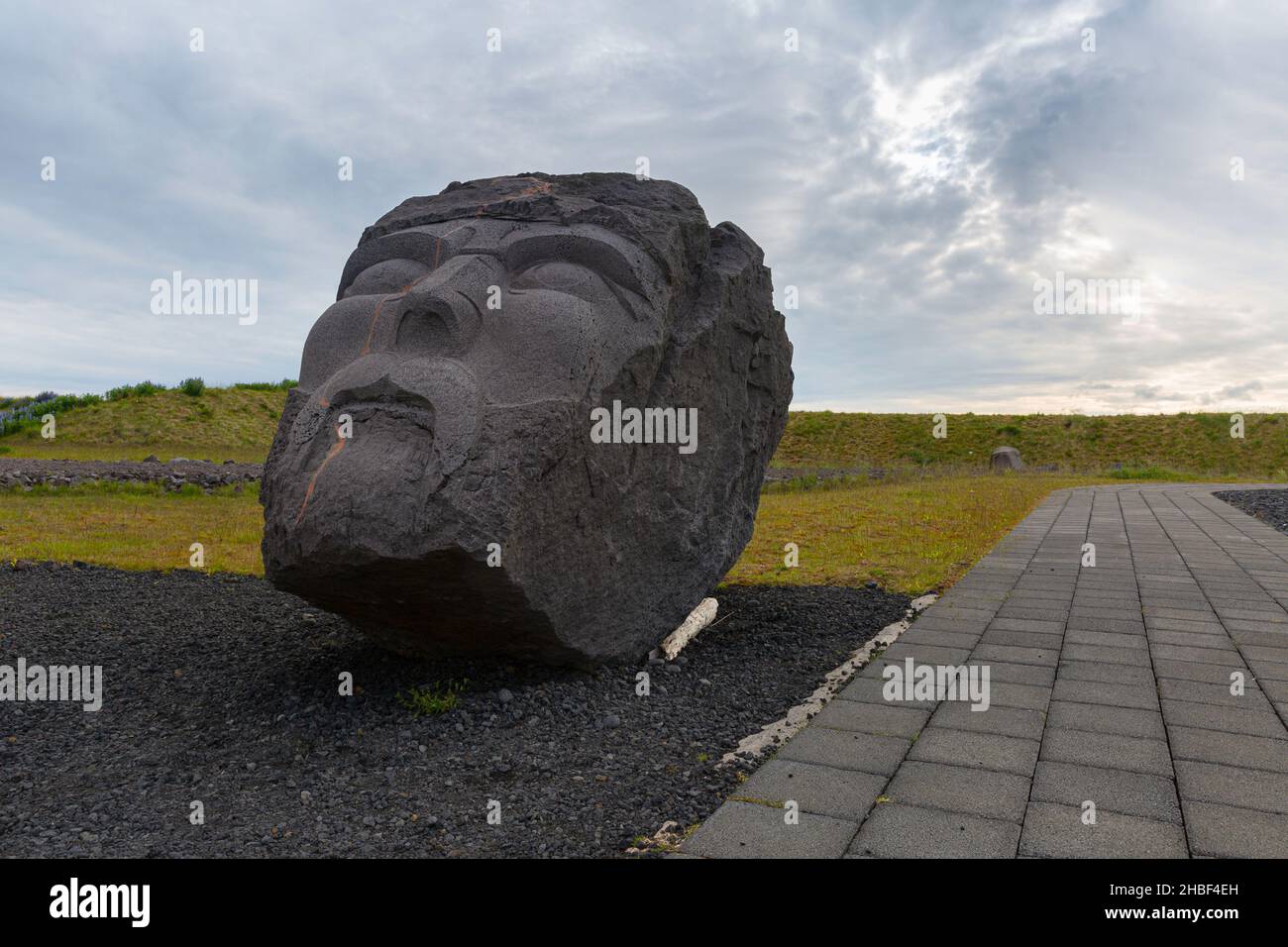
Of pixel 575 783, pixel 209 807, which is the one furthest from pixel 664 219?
pixel 209 807

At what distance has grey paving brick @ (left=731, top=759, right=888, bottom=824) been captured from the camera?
2994 mm

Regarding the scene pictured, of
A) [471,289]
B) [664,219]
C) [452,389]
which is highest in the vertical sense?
[664,219]

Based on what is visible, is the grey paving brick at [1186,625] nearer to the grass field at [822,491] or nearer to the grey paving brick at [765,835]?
the grass field at [822,491]

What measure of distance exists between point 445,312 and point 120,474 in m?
13.5

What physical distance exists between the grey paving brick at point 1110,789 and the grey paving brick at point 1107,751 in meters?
0.06

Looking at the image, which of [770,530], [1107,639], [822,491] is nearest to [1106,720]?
[1107,639]

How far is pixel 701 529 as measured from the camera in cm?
499

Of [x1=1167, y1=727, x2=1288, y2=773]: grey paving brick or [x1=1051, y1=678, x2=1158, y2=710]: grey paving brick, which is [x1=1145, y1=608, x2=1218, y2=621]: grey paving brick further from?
[x1=1167, y1=727, x2=1288, y2=773]: grey paving brick

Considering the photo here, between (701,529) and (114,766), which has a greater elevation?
(701,529)

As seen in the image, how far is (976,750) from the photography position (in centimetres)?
352

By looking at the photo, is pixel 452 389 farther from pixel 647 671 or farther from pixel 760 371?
pixel 760 371

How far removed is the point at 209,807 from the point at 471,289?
7.99 feet

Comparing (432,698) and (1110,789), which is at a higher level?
(432,698)

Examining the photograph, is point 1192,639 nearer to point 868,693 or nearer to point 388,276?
point 868,693
